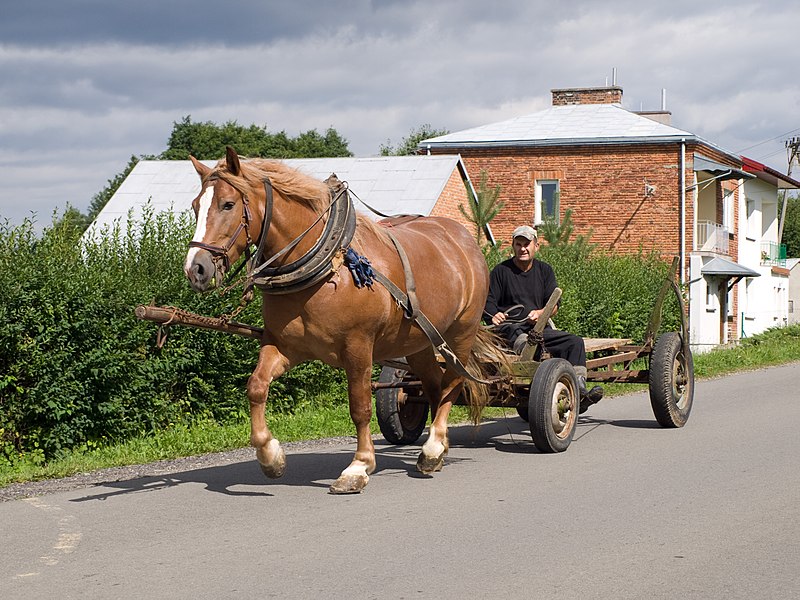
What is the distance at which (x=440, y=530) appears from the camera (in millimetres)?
6367

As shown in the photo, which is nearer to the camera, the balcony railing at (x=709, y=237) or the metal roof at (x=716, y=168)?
the metal roof at (x=716, y=168)

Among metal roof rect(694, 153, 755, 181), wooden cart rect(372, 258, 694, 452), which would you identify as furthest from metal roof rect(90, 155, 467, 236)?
wooden cart rect(372, 258, 694, 452)

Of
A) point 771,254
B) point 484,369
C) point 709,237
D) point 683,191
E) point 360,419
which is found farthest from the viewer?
point 771,254

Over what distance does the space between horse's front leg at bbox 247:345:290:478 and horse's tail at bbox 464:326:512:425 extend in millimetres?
2415

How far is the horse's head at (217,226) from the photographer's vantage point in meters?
6.55

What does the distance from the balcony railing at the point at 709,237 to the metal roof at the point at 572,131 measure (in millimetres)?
2389

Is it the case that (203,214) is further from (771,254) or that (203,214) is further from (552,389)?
(771,254)

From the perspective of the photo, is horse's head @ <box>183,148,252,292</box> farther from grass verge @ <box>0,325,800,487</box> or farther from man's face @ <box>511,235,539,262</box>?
man's face @ <box>511,235,539,262</box>

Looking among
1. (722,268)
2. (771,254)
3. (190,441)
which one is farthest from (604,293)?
(771,254)

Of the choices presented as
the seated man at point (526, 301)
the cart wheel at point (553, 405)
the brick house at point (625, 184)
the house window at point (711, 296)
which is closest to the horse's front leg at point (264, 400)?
the cart wheel at point (553, 405)

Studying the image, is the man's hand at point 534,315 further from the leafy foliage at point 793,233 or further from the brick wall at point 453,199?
the leafy foliage at point 793,233

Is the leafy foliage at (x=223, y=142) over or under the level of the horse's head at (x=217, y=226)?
over

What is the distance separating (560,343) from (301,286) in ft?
13.1

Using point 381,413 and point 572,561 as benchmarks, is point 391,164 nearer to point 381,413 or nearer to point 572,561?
point 381,413
